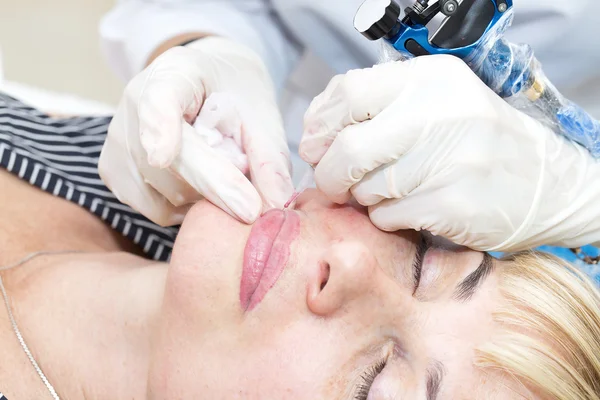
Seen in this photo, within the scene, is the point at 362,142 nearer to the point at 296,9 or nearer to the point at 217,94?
the point at 217,94

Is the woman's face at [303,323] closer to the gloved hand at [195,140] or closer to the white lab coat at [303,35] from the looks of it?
the gloved hand at [195,140]

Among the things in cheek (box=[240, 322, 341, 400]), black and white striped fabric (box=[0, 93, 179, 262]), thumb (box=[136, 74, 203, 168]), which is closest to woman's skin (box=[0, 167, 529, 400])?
cheek (box=[240, 322, 341, 400])

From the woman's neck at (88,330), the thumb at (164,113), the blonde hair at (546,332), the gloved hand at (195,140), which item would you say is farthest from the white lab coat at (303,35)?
the woman's neck at (88,330)

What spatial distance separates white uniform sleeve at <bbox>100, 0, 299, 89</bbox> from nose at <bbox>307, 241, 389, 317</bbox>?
856mm

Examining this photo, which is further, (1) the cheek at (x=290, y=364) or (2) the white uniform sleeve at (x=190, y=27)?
(2) the white uniform sleeve at (x=190, y=27)

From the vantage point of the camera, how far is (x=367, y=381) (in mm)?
973

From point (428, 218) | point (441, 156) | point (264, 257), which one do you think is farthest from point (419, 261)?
point (264, 257)

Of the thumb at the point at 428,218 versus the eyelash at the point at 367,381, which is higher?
the thumb at the point at 428,218

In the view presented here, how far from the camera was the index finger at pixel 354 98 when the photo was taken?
1013 millimetres

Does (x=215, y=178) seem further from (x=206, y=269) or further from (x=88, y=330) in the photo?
(x=88, y=330)

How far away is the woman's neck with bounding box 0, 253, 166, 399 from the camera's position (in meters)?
1.11

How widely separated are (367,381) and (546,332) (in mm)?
318

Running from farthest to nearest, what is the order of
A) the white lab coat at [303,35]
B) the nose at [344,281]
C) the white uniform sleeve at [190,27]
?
the white uniform sleeve at [190,27] → the white lab coat at [303,35] → the nose at [344,281]

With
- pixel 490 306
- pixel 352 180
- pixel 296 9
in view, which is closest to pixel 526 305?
pixel 490 306
